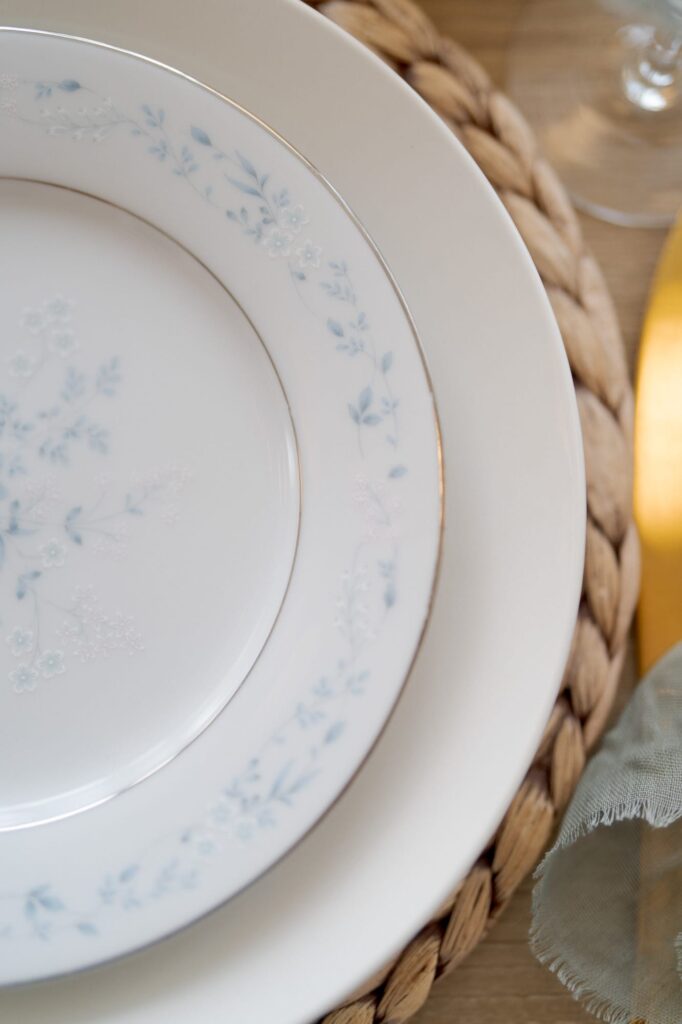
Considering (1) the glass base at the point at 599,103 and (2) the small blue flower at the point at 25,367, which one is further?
(1) the glass base at the point at 599,103

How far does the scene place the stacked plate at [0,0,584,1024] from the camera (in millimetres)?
479

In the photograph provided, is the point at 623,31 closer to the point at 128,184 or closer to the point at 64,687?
the point at 128,184

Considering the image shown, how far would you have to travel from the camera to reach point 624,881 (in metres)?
0.58

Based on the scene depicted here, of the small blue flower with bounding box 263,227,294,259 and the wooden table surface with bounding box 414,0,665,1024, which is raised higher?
the small blue flower with bounding box 263,227,294,259

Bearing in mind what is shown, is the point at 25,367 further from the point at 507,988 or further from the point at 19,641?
the point at 507,988

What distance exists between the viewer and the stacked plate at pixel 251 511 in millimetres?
479

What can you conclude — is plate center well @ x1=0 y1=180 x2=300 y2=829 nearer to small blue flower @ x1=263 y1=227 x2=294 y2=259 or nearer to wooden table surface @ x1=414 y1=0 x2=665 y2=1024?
small blue flower @ x1=263 y1=227 x2=294 y2=259

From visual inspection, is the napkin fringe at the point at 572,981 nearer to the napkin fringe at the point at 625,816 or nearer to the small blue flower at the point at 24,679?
the napkin fringe at the point at 625,816

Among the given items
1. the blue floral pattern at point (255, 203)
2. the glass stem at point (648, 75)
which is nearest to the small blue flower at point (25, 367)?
the blue floral pattern at point (255, 203)

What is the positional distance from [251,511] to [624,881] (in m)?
0.32

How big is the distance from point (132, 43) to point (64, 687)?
13.7 inches

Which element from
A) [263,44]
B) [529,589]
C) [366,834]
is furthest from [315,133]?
[366,834]

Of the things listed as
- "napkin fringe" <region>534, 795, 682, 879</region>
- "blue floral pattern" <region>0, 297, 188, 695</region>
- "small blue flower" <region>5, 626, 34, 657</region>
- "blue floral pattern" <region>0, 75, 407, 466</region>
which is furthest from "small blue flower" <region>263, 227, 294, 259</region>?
"napkin fringe" <region>534, 795, 682, 879</region>

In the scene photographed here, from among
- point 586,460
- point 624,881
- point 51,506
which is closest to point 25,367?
point 51,506
